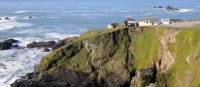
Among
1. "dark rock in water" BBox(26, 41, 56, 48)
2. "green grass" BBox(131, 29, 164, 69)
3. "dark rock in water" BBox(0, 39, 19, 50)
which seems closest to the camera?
"green grass" BBox(131, 29, 164, 69)

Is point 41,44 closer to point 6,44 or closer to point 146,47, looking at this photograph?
point 6,44

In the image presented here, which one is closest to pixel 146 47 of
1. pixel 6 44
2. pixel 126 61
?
pixel 126 61

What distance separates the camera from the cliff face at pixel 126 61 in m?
59.8

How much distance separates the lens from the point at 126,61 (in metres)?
65.6

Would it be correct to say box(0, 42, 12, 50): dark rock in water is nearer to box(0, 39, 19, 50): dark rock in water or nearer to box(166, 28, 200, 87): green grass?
box(0, 39, 19, 50): dark rock in water

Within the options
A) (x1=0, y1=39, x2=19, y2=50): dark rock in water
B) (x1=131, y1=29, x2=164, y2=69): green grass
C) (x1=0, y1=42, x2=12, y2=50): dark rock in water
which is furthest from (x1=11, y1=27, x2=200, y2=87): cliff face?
(x1=0, y1=39, x2=19, y2=50): dark rock in water

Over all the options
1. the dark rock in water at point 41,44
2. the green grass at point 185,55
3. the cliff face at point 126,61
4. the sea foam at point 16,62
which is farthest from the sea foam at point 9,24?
the green grass at point 185,55

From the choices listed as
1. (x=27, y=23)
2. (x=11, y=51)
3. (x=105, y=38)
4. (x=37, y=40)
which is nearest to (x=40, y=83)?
(x=105, y=38)

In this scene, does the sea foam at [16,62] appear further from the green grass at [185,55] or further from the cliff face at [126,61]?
the green grass at [185,55]

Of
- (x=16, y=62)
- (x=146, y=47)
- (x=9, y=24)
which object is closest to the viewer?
(x=146, y=47)

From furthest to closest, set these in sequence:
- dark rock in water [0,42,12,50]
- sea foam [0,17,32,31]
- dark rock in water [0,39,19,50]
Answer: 1. sea foam [0,17,32,31]
2. dark rock in water [0,39,19,50]
3. dark rock in water [0,42,12,50]

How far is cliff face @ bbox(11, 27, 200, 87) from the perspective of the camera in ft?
196

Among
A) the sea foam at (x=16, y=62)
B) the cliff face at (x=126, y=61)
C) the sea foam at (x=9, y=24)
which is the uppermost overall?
the cliff face at (x=126, y=61)

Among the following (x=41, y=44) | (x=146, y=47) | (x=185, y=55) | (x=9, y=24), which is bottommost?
(x=9, y=24)
